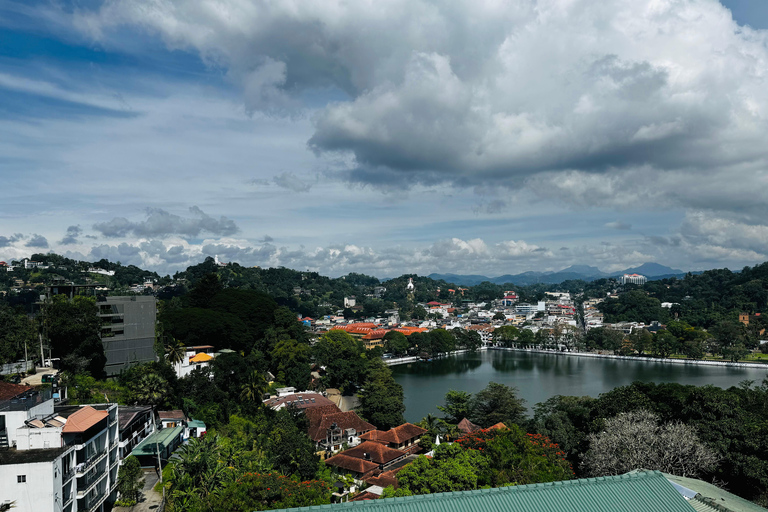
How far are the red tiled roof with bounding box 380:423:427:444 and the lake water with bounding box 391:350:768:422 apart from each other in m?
5.95

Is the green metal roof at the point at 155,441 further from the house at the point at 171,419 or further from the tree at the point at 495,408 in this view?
the tree at the point at 495,408

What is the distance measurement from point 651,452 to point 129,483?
15758mm

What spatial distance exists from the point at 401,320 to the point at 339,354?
195 feet

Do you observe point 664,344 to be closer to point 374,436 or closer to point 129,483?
point 374,436

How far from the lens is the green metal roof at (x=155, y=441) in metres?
17.3

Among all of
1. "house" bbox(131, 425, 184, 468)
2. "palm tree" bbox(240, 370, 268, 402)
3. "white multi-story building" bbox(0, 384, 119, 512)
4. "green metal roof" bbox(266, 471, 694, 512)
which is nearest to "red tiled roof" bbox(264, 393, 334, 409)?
"palm tree" bbox(240, 370, 268, 402)

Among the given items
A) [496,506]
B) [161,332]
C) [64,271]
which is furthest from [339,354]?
[64,271]

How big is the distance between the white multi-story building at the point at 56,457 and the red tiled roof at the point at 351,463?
29.6 feet

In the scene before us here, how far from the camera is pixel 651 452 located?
14.4 metres

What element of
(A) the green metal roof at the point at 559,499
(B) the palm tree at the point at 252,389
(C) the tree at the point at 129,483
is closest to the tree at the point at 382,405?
(B) the palm tree at the point at 252,389

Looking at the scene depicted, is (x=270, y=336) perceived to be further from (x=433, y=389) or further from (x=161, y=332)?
(x=433, y=389)

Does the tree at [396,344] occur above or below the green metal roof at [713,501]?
below

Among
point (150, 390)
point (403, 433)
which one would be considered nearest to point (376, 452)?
point (403, 433)

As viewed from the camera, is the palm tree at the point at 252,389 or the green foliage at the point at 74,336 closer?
the green foliage at the point at 74,336
